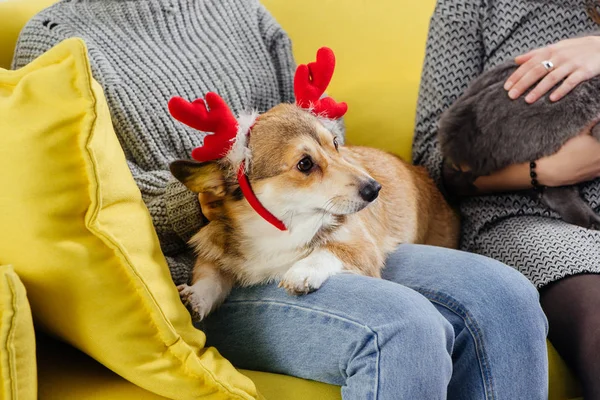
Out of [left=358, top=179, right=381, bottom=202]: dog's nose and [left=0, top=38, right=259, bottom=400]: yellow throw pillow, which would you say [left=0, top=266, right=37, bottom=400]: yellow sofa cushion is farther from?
[left=358, top=179, right=381, bottom=202]: dog's nose

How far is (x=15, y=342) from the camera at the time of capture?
2.71ft

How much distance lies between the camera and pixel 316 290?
113 centimetres

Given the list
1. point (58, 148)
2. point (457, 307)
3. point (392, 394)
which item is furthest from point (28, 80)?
point (457, 307)

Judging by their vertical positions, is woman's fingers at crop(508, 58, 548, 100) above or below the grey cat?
above

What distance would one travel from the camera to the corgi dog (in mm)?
1170

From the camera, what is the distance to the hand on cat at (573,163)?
1457 mm

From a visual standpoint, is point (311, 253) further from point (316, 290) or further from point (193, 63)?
point (193, 63)

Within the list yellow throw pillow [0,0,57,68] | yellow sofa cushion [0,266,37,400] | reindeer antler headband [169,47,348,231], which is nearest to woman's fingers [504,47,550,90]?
reindeer antler headband [169,47,348,231]

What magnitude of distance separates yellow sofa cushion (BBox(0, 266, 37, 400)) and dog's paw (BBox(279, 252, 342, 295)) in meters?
0.46

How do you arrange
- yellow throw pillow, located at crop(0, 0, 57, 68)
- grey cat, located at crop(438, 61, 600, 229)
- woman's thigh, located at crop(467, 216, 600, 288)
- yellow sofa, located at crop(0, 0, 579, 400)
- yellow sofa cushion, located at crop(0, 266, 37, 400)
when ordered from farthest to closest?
yellow sofa, located at crop(0, 0, 579, 400) → yellow throw pillow, located at crop(0, 0, 57, 68) → grey cat, located at crop(438, 61, 600, 229) → woman's thigh, located at crop(467, 216, 600, 288) → yellow sofa cushion, located at crop(0, 266, 37, 400)

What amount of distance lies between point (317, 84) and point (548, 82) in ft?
1.97

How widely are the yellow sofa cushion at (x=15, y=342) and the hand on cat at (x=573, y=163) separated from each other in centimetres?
123

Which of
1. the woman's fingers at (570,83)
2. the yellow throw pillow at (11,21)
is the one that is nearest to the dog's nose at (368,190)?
the woman's fingers at (570,83)

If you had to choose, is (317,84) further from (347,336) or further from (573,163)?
(573,163)
